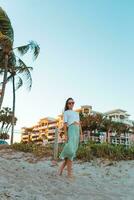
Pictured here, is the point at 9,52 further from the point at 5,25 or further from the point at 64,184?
the point at 64,184

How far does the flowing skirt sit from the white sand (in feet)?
1.54

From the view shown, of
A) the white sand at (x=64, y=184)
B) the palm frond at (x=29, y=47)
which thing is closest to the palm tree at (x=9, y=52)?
the palm frond at (x=29, y=47)

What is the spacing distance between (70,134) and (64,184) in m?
1.16

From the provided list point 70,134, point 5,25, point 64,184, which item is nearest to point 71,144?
point 70,134

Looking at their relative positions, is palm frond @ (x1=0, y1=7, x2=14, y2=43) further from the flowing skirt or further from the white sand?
the flowing skirt

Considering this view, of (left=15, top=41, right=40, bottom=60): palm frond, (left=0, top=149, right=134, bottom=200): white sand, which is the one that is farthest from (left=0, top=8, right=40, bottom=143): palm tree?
(left=0, top=149, right=134, bottom=200): white sand

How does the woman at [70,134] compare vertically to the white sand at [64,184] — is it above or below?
above

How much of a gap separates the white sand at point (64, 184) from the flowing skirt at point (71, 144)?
469mm

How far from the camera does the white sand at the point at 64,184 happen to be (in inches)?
251

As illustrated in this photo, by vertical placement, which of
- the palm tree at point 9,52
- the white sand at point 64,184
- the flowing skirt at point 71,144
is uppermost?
the palm tree at point 9,52

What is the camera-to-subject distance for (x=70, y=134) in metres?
8.20

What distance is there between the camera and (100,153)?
13.1 metres

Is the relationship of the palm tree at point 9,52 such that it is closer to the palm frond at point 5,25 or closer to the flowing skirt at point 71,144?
the palm frond at point 5,25

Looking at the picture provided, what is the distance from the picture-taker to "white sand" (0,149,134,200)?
20.9ft
